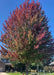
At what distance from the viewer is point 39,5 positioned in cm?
970

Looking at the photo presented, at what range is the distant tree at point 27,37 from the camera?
787cm

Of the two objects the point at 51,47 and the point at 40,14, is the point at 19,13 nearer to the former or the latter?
the point at 40,14

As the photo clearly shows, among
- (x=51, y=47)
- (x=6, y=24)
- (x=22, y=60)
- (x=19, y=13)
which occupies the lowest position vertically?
(x=22, y=60)

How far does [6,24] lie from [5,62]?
37.9m

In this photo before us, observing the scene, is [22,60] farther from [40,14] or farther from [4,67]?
[4,67]

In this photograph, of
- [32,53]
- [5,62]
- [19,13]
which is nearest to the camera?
[32,53]

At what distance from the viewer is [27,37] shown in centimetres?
820

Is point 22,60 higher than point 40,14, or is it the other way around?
point 40,14

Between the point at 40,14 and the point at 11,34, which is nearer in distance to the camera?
the point at 11,34

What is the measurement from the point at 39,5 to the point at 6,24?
3507 millimetres

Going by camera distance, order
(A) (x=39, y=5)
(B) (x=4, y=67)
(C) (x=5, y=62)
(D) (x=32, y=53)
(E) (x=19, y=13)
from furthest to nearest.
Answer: (C) (x=5, y=62) < (B) (x=4, y=67) < (A) (x=39, y=5) < (E) (x=19, y=13) < (D) (x=32, y=53)

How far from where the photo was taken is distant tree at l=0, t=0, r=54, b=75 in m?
7.87

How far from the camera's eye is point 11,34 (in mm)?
8398

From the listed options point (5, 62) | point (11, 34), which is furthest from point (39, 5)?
point (5, 62)
